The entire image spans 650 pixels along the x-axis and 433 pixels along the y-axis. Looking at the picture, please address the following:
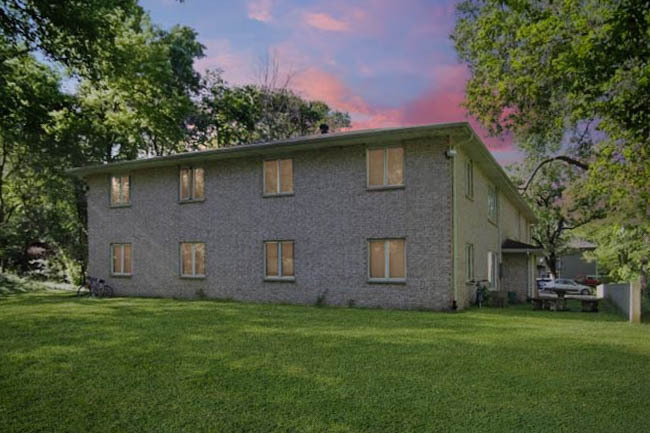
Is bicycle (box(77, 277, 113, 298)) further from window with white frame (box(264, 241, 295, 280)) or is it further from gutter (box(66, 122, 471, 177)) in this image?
window with white frame (box(264, 241, 295, 280))

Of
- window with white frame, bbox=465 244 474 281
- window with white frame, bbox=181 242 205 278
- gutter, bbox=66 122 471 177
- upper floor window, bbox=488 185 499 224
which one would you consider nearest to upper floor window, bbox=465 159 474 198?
window with white frame, bbox=465 244 474 281

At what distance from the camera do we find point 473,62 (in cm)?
2306

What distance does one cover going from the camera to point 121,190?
21750 mm

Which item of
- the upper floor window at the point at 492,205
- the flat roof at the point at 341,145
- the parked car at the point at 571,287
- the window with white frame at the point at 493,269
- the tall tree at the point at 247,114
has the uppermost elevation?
the tall tree at the point at 247,114

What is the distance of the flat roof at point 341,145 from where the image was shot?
14547 mm

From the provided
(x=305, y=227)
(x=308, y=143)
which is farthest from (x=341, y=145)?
(x=305, y=227)

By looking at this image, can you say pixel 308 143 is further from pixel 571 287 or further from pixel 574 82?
pixel 571 287

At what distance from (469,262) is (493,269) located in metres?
5.01

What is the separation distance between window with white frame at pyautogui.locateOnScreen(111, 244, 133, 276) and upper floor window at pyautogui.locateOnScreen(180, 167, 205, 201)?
387cm

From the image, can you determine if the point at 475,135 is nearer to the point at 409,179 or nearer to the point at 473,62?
the point at 409,179

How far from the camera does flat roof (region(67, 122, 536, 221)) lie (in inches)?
A: 573

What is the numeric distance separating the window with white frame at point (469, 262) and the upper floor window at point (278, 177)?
629 cm

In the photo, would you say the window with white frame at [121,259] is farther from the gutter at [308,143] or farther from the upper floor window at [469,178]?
the upper floor window at [469,178]

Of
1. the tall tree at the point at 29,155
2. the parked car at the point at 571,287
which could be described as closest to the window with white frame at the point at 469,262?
the tall tree at the point at 29,155
